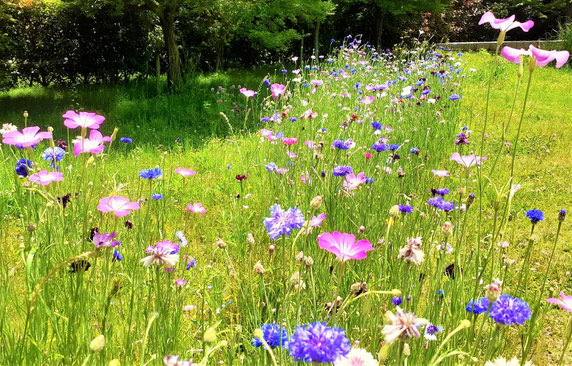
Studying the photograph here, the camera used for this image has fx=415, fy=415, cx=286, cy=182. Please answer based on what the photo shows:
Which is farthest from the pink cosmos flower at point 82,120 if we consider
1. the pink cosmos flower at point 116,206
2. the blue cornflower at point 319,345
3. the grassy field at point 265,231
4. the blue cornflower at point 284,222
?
the blue cornflower at point 319,345

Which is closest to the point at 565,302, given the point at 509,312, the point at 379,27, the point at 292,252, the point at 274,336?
the point at 509,312

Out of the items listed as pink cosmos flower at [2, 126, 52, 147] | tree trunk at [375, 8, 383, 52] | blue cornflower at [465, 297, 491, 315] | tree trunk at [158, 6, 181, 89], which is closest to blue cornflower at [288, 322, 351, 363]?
blue cornflower at [465, 297, 491, 315]

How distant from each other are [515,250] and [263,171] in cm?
173

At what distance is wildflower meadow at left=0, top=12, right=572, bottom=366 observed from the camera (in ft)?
3.24

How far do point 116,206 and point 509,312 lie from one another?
990 millimetres

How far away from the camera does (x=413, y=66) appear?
16.7ft

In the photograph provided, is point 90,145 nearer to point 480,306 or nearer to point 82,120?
point 82,120

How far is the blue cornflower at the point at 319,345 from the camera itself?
63cm

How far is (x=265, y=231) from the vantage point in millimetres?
2285

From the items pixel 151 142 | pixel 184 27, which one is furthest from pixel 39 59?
pixel 151 142

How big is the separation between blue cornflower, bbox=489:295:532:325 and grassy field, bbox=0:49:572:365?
52 mm

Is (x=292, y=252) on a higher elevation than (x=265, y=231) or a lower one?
higher

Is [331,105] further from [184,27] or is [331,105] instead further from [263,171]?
[184,27]

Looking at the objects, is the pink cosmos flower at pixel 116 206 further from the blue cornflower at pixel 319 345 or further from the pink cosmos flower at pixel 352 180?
the pink cosmos flower at pixel 352 180
